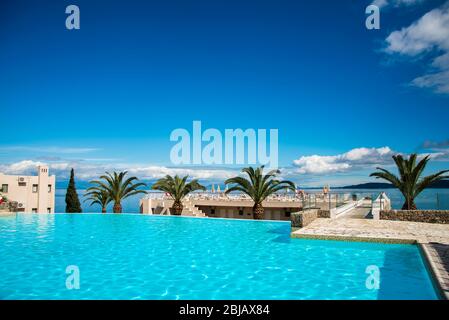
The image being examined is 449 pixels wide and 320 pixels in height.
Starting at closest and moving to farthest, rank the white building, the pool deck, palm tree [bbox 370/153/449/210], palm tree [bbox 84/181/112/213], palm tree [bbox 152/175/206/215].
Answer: the pool deck, palm tree [bbox 370/153/449/210], palm tree [bbox 152/175/206/215], palm tree [bbox 84/181/112/213], the white building

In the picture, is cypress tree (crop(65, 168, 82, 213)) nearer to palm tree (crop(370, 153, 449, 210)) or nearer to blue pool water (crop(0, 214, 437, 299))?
blue pool water (crop(0, 214, 437, 299))

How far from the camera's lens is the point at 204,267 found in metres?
9.11

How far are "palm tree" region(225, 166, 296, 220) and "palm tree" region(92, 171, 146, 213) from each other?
344 inches

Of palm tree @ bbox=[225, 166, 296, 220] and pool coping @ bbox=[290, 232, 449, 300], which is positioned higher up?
palm tree @ bbox=[225, 166, 296, 220]

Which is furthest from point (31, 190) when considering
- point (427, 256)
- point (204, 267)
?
point (427, 256)

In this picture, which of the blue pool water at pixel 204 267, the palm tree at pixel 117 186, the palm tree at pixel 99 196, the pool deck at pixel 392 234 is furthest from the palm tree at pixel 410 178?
the palm tree at pixel 99 196

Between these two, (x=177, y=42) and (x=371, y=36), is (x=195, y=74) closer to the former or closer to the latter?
(x=177, y=42)

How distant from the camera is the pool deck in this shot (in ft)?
27.8

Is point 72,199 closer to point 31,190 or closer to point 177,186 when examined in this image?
point 31,190

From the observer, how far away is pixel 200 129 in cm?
2436

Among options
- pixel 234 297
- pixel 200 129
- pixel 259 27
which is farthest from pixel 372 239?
pixel 259 27

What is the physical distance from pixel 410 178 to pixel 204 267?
15051mm

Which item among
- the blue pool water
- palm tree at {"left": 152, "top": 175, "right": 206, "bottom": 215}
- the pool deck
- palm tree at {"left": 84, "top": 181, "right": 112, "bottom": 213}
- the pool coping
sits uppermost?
palm tree at {"left": 152, "top": 175, "right": 206, "bottom": 215}

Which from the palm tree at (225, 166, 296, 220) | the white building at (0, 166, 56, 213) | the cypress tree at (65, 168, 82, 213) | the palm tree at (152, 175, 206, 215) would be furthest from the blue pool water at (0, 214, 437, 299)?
the white building at (0, 166, 56, 213)
